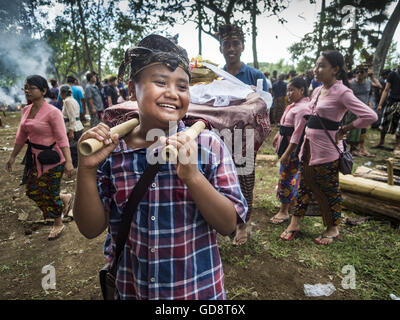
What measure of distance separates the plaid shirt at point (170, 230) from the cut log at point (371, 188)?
11.8 feet

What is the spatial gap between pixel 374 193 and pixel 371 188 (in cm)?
8

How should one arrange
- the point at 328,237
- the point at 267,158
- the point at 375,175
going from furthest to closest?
the point at 267,158
the point at 375,175
the point at 328,237

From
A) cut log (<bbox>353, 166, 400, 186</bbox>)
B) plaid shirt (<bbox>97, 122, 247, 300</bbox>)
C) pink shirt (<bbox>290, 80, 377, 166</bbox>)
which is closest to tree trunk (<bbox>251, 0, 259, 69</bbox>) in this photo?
cut log (<bbox>353, 166, 400, 186</bbox>)

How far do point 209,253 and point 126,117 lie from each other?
0.91 meters

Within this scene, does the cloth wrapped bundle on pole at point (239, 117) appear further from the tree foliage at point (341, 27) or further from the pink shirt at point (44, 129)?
the tree foliage at point (341, 27)

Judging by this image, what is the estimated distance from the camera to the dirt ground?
8.56 ft

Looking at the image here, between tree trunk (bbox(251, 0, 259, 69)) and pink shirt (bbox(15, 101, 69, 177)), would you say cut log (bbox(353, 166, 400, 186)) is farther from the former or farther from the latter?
tree trunk (bbox(251, 0, 259, 69))

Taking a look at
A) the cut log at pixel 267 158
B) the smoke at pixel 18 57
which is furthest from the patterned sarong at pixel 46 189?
Result: the smoke at pixel 18 57

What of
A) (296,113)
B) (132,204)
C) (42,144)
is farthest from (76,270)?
(296,113)

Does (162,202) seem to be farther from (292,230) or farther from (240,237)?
(292,230)

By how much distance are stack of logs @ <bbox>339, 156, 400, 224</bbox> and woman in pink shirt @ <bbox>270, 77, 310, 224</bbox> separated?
3.57 ft

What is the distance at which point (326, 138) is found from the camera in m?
3.07

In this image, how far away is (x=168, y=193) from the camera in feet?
3.84
